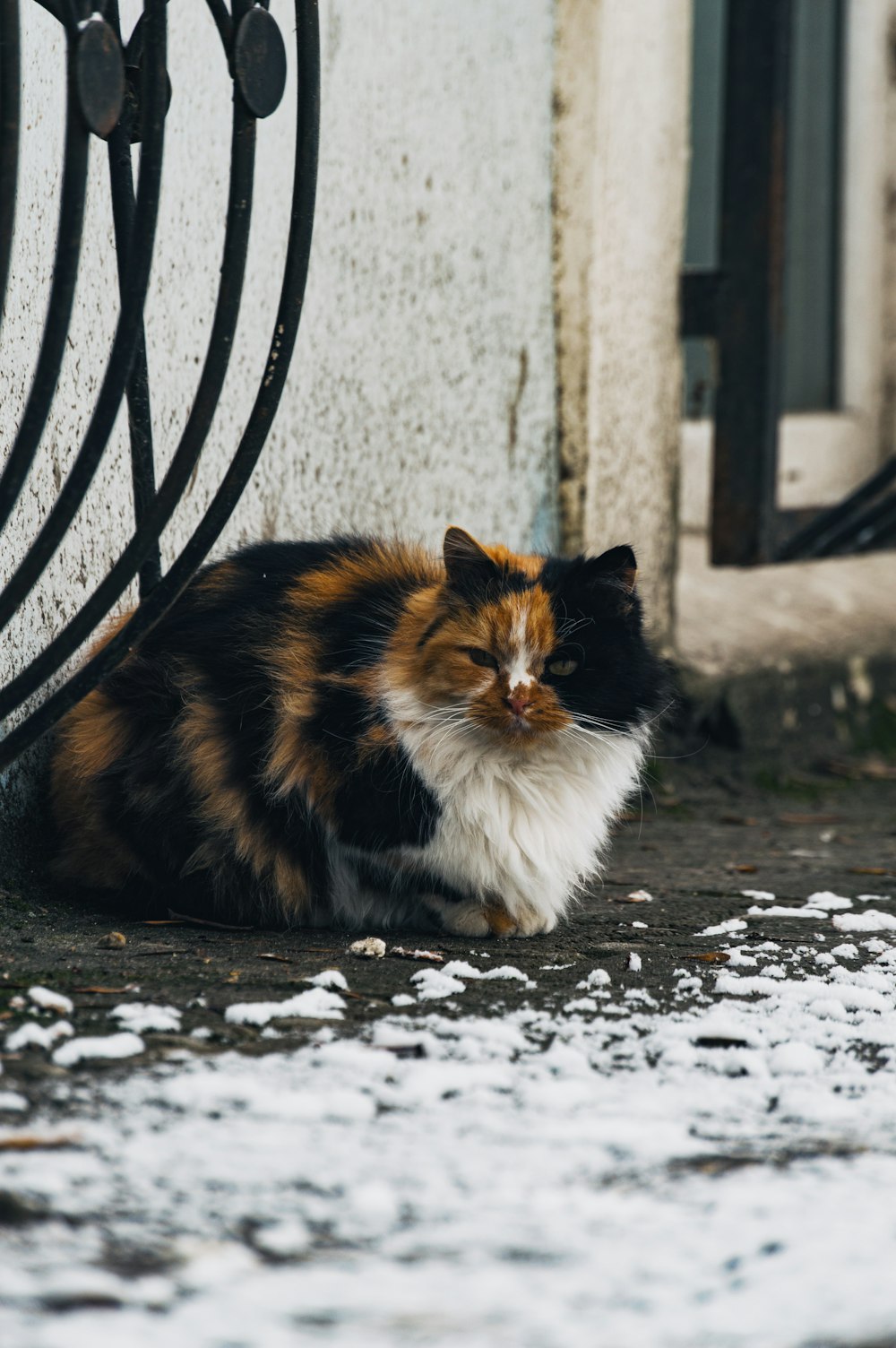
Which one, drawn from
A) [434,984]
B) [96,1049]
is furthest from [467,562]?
[96,1049]

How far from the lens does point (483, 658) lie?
8.23 ft

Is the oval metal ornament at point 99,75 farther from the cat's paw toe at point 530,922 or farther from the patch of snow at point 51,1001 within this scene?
the cat's paw toe at point 530,922

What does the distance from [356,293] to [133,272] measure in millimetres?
1599

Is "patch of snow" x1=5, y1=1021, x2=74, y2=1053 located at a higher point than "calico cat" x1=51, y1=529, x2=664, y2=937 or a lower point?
lower

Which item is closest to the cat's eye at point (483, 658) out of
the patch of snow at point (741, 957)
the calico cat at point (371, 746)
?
the calico cat at point (371, 746)

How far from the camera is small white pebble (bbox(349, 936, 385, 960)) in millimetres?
2449

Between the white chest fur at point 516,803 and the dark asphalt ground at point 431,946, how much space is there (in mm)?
112

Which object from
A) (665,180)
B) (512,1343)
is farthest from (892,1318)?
(665,180)

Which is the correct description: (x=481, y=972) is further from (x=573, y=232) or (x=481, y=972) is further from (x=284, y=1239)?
(x=573, y=232)

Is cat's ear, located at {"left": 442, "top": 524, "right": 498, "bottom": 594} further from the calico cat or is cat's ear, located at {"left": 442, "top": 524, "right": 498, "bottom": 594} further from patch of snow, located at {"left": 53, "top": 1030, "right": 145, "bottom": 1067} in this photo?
patch of snow, located at {"left": 53, "top": 1030, "right": 145, "bottom": 1067}

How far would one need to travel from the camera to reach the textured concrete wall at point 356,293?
273cm

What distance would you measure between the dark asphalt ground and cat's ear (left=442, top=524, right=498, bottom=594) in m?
0.64

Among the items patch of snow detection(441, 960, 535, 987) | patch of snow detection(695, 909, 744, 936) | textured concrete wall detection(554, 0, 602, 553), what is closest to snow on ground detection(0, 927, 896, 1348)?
patch of snow detection(441, 960, 535, 987)

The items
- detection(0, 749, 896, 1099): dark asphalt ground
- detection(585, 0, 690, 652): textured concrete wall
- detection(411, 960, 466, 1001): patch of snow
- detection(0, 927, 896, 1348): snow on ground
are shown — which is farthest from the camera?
detection(585, 0, 690, 652): textured concrete wall
